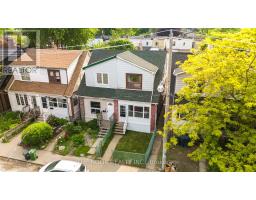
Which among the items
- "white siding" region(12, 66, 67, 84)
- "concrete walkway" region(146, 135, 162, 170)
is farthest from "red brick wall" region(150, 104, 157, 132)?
"white siding" region(12, 66, 67, 84)

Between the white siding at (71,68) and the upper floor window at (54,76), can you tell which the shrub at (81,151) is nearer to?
the white siding at (71,68)

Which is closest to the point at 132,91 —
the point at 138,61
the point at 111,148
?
the point at 138,61

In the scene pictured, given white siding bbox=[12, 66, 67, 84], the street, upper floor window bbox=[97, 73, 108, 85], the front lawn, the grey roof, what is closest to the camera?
the street

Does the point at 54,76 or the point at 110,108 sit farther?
the point at 54,76

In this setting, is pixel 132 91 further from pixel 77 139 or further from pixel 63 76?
pixel 63 76

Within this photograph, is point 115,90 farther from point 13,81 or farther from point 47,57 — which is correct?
point 13,81

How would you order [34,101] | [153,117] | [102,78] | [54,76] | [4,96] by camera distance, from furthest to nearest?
[4,96], [34,101], [54,76], [102,78], [153,117]

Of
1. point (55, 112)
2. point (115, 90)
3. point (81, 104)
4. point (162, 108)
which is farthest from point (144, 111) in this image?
point (55, 112)

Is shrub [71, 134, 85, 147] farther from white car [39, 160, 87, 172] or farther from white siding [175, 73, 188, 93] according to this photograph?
white siding [175, 73, 188, 93]
